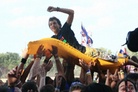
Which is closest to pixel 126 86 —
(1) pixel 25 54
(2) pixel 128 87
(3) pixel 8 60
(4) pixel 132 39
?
(2) pixel 128 87

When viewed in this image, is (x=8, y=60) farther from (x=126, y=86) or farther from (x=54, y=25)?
(x=126, y=86)

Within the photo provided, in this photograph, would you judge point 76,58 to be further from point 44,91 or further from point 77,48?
point 44,91

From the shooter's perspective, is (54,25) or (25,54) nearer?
(25,54)

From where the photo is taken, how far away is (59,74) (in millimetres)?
4816

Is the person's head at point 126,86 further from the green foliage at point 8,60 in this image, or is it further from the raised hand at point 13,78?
the green foliage at point 8,60

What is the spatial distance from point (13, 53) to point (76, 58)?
4182 centimetres

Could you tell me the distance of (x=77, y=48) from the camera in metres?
5.53

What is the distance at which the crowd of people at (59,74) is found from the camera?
14.1 feet

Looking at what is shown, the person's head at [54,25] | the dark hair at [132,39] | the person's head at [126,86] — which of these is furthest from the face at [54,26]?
the dark hair at [132,39]

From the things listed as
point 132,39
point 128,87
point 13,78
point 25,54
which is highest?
point 25,54

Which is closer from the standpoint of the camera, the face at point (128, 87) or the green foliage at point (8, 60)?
the face at point (128, 87)

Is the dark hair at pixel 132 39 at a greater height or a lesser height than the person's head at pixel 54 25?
lesser

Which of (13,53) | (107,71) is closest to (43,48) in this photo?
(107,71)

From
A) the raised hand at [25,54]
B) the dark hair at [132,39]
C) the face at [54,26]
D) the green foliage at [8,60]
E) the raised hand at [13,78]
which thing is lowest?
the raised hand at [13,78]
